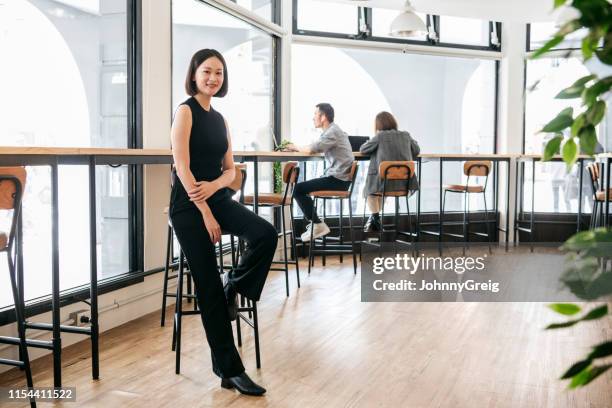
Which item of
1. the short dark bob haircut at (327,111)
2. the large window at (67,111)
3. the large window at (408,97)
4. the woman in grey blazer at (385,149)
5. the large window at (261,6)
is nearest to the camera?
the large window at (67,111)

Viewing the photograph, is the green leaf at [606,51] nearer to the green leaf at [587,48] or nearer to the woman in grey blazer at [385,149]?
the green leaf at [587,48]

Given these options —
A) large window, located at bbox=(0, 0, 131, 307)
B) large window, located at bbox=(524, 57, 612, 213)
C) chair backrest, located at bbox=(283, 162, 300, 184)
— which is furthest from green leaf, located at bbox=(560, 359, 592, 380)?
large window, located at bbox=(524, 57, 612, 213)

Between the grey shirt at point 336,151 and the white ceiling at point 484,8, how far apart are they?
5.74 feet

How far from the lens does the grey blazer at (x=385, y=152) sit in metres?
5.87

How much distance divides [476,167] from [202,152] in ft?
14.6

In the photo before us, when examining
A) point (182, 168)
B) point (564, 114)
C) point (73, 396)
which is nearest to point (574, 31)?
point (564, 114)

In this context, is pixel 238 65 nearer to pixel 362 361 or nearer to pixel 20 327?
pixel 362 361

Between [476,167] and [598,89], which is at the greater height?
[598,89]

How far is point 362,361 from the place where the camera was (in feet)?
9.93

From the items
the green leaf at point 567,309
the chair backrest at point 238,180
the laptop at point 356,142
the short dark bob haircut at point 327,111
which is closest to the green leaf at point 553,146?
the green leaf at point 567,309

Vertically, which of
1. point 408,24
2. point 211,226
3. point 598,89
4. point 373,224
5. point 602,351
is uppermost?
point 408,24

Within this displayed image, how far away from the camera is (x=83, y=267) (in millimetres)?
3584

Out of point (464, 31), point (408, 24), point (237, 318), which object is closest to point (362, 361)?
point (237, 318)

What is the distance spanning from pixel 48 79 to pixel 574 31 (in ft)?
10.4
